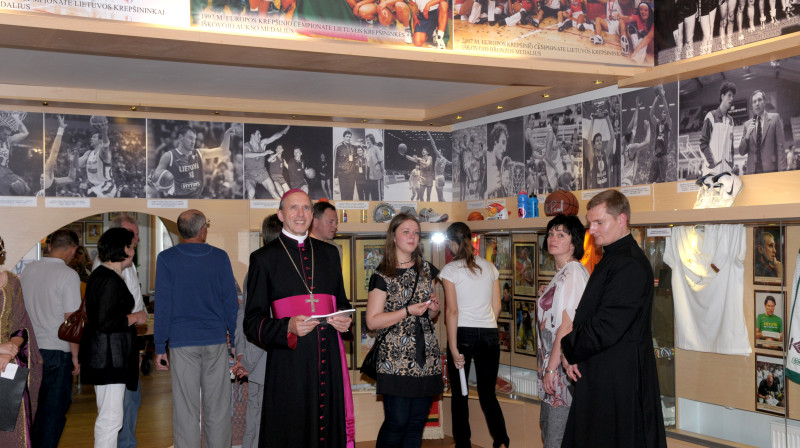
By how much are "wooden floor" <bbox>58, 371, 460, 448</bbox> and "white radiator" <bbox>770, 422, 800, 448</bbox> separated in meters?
3.11

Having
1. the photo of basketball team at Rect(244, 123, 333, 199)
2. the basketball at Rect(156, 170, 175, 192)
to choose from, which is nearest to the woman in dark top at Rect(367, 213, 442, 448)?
the photo of basketball team at Rect(244, 123, 333, 199)

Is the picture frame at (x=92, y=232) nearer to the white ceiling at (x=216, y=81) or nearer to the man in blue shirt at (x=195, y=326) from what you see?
the white ceiling at (x=216, y=81)

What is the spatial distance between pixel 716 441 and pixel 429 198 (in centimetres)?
445

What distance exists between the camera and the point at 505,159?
27.2 ft

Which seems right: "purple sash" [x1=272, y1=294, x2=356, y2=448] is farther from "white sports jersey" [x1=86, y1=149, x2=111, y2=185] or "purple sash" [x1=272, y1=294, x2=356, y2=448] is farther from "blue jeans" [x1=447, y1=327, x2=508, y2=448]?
"white sports jersey" [x1=86, y1=149, x2=111, y2=185]

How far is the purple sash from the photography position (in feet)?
13.9

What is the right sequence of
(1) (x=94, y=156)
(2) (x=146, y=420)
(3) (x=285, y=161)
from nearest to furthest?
1. (1) (x=94, y=156)
2. (3) (x=285, y=161)
3. (2) (x=146, y=420)

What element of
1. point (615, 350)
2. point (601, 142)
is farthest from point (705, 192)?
point (615, 350)

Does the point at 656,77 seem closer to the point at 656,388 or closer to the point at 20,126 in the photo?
the point at 656,388

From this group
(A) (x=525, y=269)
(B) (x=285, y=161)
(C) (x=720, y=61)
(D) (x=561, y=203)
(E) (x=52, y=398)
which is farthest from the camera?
(B) (x=285, y=161)

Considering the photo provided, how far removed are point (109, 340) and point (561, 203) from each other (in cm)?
384

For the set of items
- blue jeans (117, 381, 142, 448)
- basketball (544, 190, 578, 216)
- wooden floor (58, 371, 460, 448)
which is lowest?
wooden floor (58, 371, 460, 448)

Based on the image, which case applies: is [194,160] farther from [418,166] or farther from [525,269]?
[525,269]

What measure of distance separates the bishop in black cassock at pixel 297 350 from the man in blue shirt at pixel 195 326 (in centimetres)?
164
